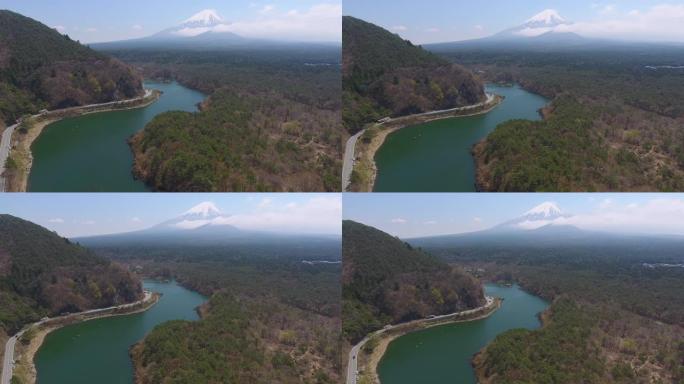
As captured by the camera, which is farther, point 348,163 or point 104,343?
point 104,343

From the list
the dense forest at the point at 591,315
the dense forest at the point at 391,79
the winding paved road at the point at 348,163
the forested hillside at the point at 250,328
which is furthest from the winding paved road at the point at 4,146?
the dense forest at the point at 591,315

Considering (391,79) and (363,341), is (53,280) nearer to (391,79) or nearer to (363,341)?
(363,341)

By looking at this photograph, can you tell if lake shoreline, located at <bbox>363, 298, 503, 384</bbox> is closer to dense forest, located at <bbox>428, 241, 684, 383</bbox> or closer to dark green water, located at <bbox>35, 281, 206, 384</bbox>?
dense forest, located at <bbox>428, 241, 684, 383</bbox>

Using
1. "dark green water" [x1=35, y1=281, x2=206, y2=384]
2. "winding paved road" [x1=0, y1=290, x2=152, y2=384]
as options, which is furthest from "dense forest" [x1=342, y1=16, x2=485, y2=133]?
"winding paved road" [x1=0, y1=290, x2=152, y2=384]

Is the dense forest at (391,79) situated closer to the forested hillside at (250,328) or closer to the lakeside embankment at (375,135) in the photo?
the lakeside embankment at (375,135)

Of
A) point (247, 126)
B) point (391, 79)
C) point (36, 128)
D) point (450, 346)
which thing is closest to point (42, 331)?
point (36, 128)
